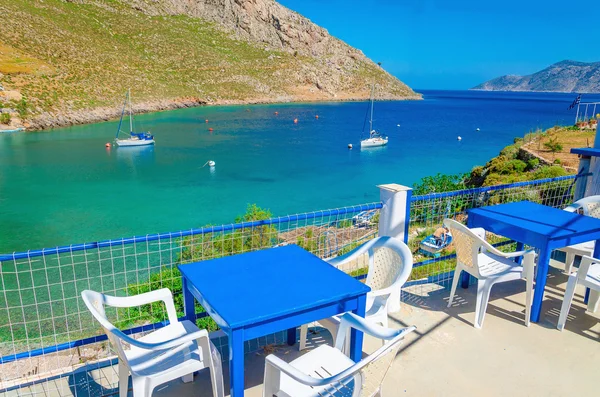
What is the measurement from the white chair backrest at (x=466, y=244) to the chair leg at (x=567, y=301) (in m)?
0.77

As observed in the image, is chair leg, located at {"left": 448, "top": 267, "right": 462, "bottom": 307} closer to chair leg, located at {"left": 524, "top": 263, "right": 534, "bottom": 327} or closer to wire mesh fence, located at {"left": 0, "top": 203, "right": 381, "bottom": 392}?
chair leg, located at {"left": 524, "top": 263, "right": 534, "bottom": 327}

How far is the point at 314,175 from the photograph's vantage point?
3112 cm

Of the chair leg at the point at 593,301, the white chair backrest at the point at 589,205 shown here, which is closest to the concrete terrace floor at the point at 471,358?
the chair leg at the point at 593,301

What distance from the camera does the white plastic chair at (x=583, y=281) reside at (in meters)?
3.64

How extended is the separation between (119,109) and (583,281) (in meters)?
55.0

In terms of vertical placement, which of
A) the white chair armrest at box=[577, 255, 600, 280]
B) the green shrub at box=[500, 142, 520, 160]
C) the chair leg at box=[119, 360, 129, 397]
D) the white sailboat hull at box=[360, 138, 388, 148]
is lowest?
the white sailboat hull at box=[360, 138, 388, 148]

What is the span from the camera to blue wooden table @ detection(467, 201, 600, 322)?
388 cm

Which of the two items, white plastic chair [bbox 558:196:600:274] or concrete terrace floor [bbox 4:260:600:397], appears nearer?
concrete terrace floor [bbox 4:260:600:397]

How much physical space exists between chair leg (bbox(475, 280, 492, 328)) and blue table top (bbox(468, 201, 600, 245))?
590mm

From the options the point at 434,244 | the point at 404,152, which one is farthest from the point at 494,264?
the point at 404,152

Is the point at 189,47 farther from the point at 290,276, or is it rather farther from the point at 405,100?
the point at 290,276

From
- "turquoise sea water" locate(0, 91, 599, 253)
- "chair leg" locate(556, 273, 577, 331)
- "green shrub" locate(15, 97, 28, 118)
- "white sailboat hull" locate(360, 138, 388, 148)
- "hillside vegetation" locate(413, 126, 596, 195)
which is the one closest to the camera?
"chair leg" locate(556, 273, 577, 331)

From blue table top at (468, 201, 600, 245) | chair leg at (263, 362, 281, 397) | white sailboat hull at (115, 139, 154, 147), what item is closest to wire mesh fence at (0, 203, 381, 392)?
blue table top at (468, 201, 600, 245)

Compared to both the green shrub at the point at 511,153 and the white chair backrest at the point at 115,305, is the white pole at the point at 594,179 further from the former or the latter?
the green shrub at the point at 511,153
